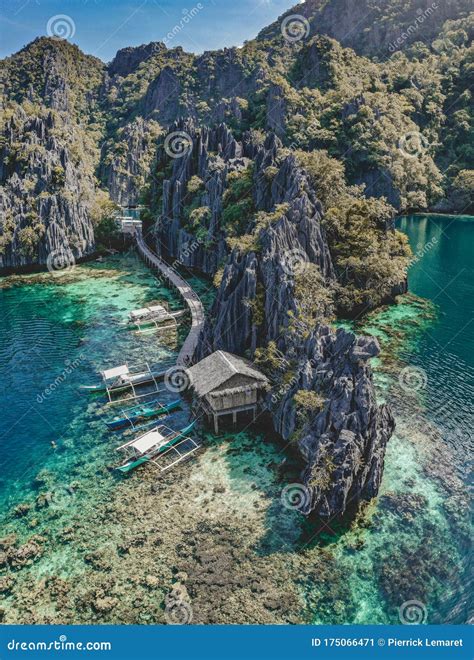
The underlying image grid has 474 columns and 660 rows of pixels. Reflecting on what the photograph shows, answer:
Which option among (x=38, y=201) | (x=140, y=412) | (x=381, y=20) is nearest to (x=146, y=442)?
(x=140, y=412)

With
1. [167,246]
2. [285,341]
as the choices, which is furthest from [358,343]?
[167,246]

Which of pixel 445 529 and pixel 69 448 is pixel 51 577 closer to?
pixel 69 448

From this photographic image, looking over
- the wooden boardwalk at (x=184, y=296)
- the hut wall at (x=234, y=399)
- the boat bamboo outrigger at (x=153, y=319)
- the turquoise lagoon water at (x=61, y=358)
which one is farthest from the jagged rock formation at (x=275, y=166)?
the turquoise lagoon water at (x=61, y=358)

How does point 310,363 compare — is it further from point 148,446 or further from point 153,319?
point 153,319

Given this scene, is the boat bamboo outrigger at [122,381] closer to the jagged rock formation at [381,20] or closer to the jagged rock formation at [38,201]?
the jagged rock formation at [38,201]

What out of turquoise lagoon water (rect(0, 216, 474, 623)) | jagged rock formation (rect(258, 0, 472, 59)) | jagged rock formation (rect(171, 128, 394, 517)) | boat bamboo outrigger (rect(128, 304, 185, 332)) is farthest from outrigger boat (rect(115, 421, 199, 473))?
jagged rock formation (rect(258, 0, 472, 59))
